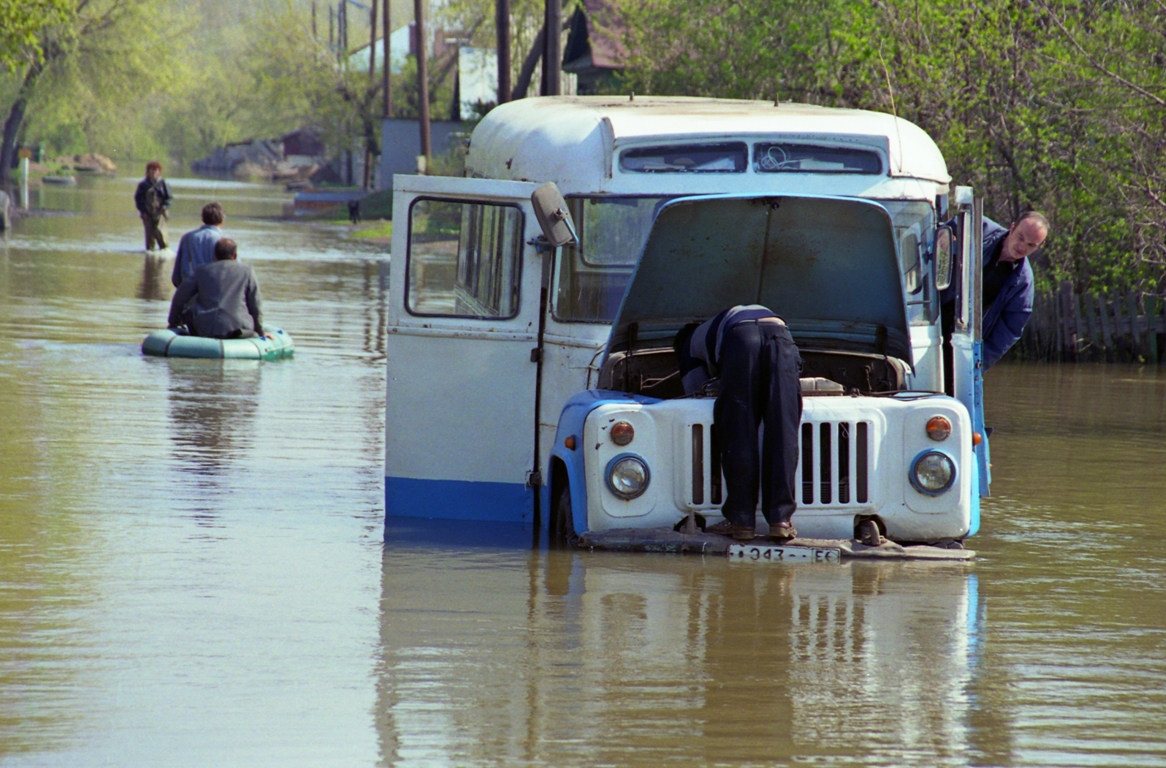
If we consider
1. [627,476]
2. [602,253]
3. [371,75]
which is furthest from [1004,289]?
[371,75]

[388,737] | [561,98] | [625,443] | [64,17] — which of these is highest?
[64,17]

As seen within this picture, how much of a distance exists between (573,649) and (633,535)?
1490 millimetres

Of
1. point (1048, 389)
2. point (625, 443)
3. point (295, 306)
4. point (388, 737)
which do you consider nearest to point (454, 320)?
point (625, 443)

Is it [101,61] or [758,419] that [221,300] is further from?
[101,61]

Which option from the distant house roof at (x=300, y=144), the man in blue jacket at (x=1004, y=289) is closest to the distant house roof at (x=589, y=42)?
the man in blue jacket at (x=1004, y=289)

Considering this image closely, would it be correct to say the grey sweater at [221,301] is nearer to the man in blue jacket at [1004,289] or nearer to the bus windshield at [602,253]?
the bus windshield at [602,253]

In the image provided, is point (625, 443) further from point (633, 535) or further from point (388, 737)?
point (388, 737)

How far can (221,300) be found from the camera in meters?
15.3

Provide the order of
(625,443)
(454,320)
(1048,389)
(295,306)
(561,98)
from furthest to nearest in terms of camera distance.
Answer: (295,306)
(1048,389)
(561,98)
(454,320)
(625,443)

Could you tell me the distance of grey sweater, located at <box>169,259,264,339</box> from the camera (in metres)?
15.2

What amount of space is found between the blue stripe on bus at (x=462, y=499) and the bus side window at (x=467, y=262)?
0.89 m

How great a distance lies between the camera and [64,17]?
82.3 feet

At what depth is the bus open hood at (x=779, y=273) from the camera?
7828 mm

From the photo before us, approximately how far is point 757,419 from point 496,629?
1659 mm
